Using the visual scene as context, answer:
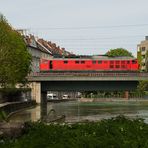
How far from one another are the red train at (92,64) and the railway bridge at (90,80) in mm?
5325

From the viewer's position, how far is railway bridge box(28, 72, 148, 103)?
94.7m

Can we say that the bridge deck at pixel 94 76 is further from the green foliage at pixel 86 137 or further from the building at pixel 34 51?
the green foliage at pixel 86 137

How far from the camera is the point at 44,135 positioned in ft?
50.5

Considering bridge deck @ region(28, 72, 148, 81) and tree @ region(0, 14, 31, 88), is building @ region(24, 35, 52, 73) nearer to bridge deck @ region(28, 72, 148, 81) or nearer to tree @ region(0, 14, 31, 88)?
bridge deck @ region(28, 72, 148, 81)

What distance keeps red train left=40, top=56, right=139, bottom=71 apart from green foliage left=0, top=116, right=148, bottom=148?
8519 centimetres

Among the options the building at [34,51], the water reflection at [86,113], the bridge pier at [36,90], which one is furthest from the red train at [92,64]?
the building at [34,51]

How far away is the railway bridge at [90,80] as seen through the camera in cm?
9469

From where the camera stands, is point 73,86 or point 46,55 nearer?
point 73,86

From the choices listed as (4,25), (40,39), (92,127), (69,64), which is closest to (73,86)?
(69,64)

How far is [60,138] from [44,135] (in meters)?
0.90

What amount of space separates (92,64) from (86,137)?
296 ft

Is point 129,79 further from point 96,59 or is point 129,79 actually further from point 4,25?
point 4,25

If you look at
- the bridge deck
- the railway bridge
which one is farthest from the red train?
the bridge deck

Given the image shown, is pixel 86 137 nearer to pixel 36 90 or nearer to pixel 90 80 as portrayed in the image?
pixel 90 80
